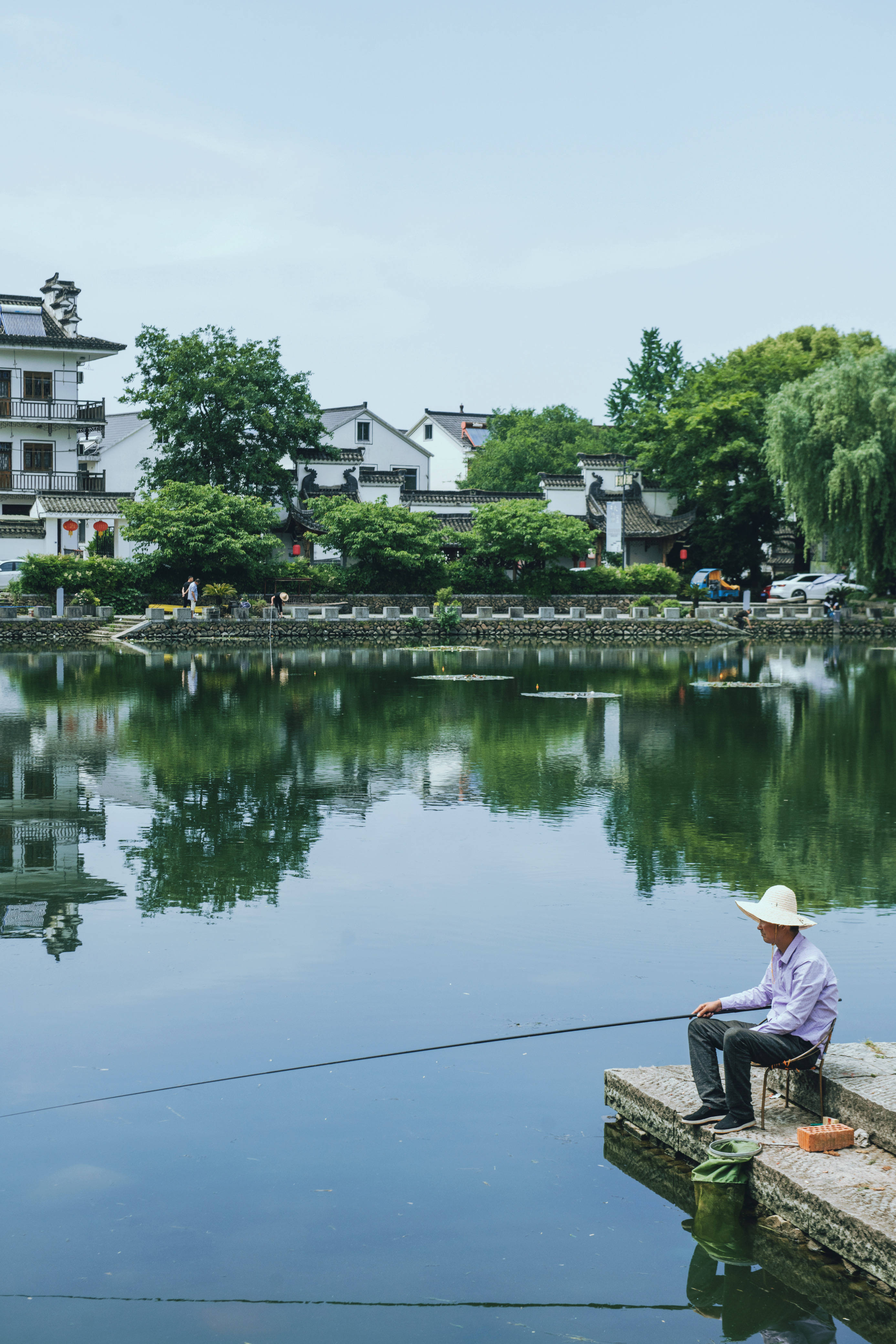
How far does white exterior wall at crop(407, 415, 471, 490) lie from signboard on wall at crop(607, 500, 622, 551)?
928 inches

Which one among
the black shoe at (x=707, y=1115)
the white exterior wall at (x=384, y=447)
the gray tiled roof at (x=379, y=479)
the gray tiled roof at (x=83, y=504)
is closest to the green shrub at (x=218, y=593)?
the gray tiled roof at (x=83, y=504)

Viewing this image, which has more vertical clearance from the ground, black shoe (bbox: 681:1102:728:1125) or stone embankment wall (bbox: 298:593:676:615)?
stone embankment wall (bbox: 298:593:676:615)

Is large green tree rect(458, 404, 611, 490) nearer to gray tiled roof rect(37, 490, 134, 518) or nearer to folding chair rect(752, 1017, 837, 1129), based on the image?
gray tiled roof rect(37, 490, 134, 518)

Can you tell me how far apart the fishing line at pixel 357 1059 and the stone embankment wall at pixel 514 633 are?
38119mm

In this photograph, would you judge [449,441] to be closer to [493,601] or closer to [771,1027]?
[493,601]

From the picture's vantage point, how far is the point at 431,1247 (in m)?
5.27

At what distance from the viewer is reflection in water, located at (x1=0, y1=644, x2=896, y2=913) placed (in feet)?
38.2

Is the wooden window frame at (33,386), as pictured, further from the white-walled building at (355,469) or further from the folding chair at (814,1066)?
the folding chair at (814,1066)

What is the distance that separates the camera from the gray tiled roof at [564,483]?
64250 millimetres

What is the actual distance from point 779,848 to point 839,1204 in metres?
7.28

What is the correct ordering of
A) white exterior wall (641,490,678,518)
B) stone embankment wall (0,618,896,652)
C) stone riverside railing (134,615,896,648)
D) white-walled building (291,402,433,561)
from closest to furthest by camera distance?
stone embankment wall (0,618,896,652) → stone riverside railing (134,615,896,648) → white-walled building (291,402,433,561) → white exterior wall (641,490,678,518)

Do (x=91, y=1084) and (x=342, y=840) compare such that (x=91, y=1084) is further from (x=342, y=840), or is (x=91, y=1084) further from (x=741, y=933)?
(x=342, y=840)

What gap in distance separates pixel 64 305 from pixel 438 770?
148 feet

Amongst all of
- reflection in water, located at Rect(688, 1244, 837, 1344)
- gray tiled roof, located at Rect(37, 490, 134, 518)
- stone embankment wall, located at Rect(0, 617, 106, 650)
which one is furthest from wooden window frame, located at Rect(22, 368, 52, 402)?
reflection in water, located at Rect(688, 1244, 837, 1344)
